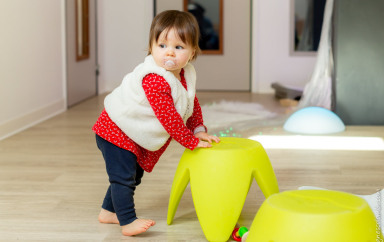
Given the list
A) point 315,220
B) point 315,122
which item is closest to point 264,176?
point 315,220

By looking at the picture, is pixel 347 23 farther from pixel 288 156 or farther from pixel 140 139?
pixel 140 139

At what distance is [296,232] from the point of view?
138 cm

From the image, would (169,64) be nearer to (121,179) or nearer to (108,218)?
(121,179)

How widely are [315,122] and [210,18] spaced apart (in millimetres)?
2418

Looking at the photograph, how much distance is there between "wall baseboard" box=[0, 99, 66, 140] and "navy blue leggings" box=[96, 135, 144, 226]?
185 cm

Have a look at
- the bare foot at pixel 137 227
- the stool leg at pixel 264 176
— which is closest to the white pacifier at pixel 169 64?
the stool leg at pixel 264 176

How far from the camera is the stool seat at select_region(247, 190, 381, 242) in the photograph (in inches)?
53.7

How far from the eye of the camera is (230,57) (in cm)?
589

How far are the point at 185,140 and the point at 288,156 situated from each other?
1.32 metres

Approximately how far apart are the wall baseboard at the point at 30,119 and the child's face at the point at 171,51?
79.8 inches

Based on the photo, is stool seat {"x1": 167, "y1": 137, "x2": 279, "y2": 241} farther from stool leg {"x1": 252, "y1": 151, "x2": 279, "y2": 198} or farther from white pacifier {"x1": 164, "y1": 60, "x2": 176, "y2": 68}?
white pacifier {"x1": 164, "y1": 60, "x2": 176, "y2": 68}

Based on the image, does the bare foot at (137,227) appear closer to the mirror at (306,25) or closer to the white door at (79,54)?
the white door at (79,54)

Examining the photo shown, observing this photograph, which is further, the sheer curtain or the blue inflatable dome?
the sheer curtain

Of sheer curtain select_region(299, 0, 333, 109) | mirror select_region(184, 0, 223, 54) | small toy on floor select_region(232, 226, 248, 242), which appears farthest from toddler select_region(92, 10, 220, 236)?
mirror select_region(184, 0, 223, 54)
